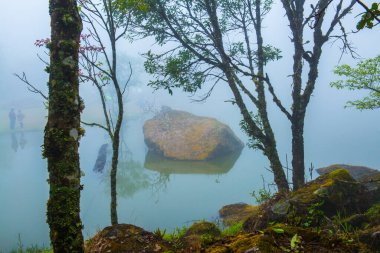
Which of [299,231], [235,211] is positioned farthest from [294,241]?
[235,211]

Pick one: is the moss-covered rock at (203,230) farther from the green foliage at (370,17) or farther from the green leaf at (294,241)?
the green foliage at (370,17)

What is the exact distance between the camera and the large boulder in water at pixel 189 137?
29411 millimetres

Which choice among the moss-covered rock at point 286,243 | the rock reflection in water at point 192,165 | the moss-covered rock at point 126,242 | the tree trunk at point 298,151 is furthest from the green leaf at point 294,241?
the rock reflection in water at point 192,165

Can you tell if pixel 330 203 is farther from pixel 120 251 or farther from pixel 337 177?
pixel 120 251

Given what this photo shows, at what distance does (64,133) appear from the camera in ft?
12.0

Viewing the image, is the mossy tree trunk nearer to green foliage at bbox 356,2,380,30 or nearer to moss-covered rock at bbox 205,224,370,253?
moss-covered rock at bbox 205,224,370,253

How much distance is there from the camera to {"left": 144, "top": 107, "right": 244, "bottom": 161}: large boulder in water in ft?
96.5

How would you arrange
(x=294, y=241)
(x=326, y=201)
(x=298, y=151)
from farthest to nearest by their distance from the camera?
(x=298, y=151)
(x=326, y=201)
(x=294, y=241)

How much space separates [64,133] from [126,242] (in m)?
2.81

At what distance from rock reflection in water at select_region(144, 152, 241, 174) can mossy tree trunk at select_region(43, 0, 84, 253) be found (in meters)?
21.8

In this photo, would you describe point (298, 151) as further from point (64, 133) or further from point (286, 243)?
point (64, 133)

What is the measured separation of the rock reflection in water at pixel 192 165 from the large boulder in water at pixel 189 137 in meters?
0.55

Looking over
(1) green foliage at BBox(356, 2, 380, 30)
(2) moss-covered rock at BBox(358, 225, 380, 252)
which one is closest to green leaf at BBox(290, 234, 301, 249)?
(1) green foliage at BBox(356, 2, 380, 30)

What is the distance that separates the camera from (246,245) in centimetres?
286
